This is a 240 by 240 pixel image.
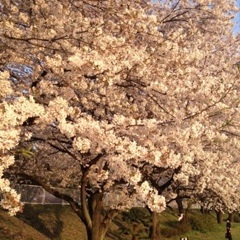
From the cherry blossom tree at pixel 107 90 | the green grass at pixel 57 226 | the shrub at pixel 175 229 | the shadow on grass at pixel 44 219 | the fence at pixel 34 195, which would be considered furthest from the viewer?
the shrub at pixel 175 229

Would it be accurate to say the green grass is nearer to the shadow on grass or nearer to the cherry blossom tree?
the shadow on grass

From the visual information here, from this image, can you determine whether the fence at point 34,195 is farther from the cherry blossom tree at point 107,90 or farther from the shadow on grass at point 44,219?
the cherry blossom tree at point 107,90

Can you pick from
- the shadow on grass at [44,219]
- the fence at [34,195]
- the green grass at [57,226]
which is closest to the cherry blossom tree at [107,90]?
the green grass at [57,226]

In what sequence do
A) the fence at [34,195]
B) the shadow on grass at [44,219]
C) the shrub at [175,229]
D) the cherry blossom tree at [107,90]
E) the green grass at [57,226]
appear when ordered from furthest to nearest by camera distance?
the shrub at [175,229] → the fence at [34,195] → the shadow on grass at [44,219] → the green grass at [57,226] → the cherry blossom tree at [107,90]

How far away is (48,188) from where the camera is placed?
10.7 metres

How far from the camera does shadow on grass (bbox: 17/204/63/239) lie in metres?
16.9

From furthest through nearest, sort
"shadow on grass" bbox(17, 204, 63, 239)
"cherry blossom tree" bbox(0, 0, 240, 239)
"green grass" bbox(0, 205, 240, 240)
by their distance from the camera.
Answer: "shadow on grass" bbox(17, 204, 63, 239)
"green grass" bbox(0, 205, 240, 240)
"cherry blossom tree" bbox(0, 0, 240, 239)

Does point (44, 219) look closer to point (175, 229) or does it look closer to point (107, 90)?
point (175, 229)

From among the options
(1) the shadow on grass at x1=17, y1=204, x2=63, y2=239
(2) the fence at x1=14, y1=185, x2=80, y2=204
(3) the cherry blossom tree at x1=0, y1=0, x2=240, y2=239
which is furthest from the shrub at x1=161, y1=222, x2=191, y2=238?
(3) the cherry blossom tree at x1=0, y1=0, x2=240, y2=239

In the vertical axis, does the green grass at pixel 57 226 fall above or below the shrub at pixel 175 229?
below

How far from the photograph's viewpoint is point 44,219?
1828 cm

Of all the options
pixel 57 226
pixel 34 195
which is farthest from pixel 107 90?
pixel 34 195

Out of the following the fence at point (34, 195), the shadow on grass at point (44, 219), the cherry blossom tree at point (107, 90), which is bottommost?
the shadow on grass at point (44, 219)

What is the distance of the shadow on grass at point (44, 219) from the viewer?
16.9 metres
